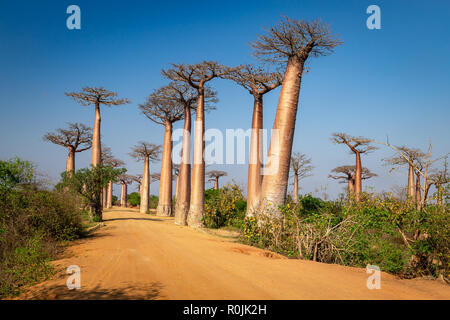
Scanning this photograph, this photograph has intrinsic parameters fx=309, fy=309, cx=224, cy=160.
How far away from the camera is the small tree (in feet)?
39.0

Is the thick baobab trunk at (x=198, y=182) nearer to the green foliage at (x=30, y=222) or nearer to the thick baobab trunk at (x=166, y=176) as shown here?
the green foliage at (x=30, y=222)

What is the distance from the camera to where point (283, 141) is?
26.6 feet

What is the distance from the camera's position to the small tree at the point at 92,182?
11.9m

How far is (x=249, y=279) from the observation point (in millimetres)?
3852

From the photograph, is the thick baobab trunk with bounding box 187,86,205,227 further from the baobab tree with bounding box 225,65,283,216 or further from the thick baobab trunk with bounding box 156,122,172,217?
the thick baobab trunk with bounding box 156,122,172,217

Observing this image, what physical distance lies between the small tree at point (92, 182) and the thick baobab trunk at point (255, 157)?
Answer: 5.38 meters

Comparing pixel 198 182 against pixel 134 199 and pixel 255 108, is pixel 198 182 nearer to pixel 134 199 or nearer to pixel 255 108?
pixel 255 108

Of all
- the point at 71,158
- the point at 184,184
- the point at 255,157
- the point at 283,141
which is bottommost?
the point at 184,184

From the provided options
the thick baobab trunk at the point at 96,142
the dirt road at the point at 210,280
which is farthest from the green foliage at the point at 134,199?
the dirt road at the point at 210,280

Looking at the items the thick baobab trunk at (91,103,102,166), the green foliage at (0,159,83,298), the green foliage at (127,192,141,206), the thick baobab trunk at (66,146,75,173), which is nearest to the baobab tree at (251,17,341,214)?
the green foliage at (0,159,83,298)

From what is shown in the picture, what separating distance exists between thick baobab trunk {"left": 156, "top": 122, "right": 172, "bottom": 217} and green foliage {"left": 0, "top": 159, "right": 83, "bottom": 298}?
36.6 ft

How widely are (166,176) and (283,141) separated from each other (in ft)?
41.3

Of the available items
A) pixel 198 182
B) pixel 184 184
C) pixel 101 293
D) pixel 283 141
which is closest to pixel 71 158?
pixel 184 184
